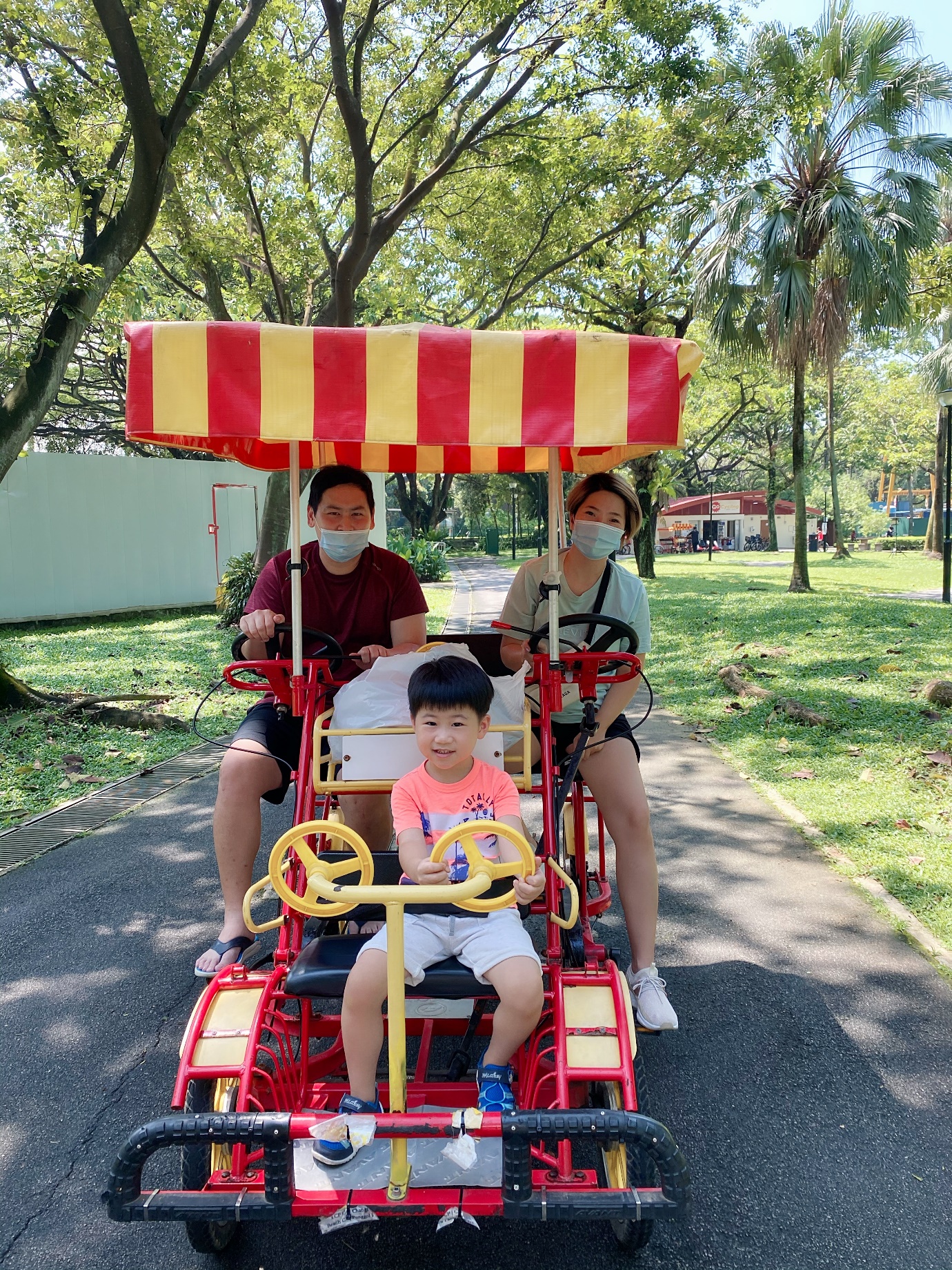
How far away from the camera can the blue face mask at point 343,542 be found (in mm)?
3301

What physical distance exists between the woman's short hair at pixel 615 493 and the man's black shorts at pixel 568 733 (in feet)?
2.46

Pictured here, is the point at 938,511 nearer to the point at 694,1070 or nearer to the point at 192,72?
the point at 192,72

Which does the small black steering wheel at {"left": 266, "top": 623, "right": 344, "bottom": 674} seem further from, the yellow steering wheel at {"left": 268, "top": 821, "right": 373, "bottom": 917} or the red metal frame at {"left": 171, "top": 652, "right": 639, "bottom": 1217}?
the yellow steering wheel at {"left": 268, "top": 821, "right": 373, "bottom": 917}

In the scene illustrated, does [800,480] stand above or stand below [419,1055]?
above

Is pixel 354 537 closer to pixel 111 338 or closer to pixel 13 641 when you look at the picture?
pixel 13 641

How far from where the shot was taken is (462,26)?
10.7 meters

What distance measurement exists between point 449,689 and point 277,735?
3.54ft

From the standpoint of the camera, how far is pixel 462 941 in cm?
240

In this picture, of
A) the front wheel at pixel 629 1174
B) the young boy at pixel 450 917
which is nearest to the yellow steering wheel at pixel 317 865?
the young boy at pixel 450 917

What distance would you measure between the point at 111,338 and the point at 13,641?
7.90m

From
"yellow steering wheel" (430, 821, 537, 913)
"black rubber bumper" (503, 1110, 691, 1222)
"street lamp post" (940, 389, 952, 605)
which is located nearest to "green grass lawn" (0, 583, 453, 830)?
"yellow steering wheel" (430, 821, 537, 913)

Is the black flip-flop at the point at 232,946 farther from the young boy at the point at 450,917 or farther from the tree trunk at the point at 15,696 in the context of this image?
the tree trunk at the point at 15,696

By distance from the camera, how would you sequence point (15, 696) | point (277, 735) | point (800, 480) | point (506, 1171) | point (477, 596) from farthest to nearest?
point (477, 596), point (800, 480), point (15, 696), point (277, 735), point (506, 1171)

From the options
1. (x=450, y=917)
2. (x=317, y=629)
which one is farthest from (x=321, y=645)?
(x=450, y=917)
